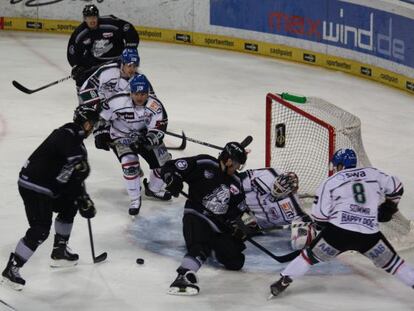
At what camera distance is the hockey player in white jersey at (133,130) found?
9.02 meters

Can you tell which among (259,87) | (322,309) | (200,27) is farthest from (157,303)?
(200,27)

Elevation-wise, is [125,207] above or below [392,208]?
below

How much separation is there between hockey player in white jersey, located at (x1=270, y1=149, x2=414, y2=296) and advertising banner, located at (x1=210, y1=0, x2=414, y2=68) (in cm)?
566

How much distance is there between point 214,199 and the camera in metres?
8.02

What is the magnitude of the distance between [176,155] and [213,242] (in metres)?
2.82

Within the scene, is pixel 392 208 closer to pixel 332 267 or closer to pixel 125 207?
pixel 332 267

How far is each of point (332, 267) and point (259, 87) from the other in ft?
17.7

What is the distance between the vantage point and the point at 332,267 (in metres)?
8.21

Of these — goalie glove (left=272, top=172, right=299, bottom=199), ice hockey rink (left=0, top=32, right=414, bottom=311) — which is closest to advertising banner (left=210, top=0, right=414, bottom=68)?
ice hockey rink (left=0, top=32, right=414, bottom=311)

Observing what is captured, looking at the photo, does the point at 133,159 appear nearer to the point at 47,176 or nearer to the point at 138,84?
the point at 138,84

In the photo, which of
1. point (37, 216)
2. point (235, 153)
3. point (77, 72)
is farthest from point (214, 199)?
point (77, 72)

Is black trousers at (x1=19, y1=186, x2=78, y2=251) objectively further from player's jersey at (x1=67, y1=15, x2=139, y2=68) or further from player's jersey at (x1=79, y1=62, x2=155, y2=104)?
player's jersey at (x1=67, y1=15, x2=139, y2=68)

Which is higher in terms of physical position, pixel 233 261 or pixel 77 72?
pixel 77 72

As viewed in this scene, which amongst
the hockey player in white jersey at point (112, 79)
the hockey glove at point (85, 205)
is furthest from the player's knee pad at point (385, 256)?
the hockey player in white jersey at point (112, 79)
